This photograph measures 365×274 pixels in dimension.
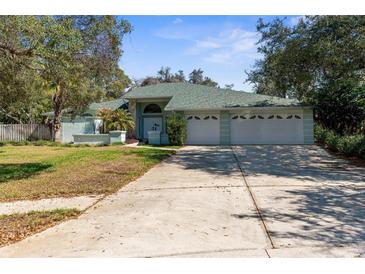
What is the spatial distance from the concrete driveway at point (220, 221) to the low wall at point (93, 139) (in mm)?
13291

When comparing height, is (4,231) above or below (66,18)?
below

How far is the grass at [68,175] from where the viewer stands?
8.17 meters

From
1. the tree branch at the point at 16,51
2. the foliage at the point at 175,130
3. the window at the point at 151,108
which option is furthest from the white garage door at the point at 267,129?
the tree branch at the point at 16,51

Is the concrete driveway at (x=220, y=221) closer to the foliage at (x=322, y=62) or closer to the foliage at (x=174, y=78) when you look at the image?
the foliage at (x=322, y=62)

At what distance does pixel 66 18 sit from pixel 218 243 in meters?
6.89

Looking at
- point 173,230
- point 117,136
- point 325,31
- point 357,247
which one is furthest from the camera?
point 117,136

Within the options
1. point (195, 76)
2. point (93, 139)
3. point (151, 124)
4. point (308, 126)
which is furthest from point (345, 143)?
point (195, 76)

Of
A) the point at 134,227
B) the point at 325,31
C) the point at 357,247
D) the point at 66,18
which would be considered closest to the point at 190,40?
the point at 66,18

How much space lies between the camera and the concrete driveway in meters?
4.25

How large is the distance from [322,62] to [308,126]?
740 cm

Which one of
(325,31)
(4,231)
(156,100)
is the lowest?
(4,231)

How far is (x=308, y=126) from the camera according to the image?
20312 mm

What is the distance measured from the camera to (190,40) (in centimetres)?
1040

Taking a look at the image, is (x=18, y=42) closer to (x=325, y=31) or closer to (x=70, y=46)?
(x=70, y=46)
